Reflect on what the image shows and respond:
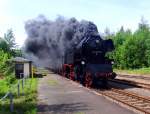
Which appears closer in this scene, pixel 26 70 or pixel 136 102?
pixel 136 102

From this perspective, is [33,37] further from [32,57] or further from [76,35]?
[76,35]

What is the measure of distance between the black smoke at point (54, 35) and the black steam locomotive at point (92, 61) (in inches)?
47.1

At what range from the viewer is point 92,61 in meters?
25.8

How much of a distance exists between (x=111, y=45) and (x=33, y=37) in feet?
54.9

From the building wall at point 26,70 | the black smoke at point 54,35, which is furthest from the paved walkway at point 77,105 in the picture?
the building wall at point 26,70

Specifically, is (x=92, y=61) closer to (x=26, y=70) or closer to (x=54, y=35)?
(x=54, y=35)

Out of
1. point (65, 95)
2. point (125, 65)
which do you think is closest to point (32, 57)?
point (125, 65)

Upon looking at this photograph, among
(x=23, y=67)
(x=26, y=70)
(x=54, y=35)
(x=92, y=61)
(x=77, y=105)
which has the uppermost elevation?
(x=54, y=35)

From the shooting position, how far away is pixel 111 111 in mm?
14625

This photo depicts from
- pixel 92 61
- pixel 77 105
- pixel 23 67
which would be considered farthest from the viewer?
pixel 23 67

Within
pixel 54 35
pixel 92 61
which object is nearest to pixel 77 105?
pixel 92 61

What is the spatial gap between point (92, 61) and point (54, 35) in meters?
9.83

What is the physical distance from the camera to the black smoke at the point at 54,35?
2889cm

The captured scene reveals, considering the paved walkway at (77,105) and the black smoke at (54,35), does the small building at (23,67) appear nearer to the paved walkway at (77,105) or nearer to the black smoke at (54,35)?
the black smoke at (54,35)
